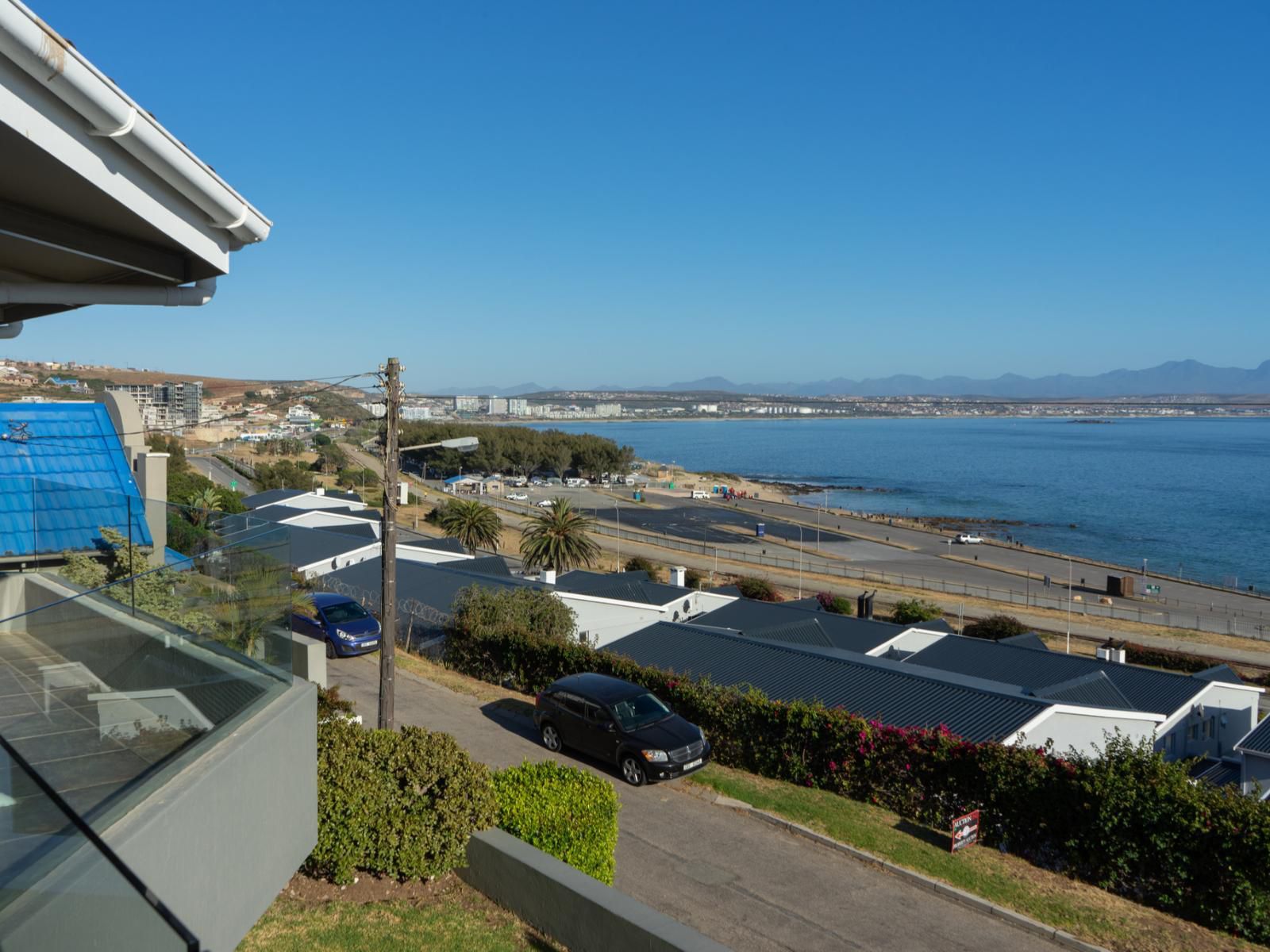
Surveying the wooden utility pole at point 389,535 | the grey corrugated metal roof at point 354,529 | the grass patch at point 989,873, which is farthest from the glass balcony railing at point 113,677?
the grey corrugated metal roof at point 354,529

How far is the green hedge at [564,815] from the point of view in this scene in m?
9.05

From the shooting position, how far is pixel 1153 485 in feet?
481

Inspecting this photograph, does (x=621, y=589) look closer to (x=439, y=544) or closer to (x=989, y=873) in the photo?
(x=439, y=544)

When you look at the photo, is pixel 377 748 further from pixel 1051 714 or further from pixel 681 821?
pixel 1051 714

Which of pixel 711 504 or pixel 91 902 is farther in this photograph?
pixel 711 504

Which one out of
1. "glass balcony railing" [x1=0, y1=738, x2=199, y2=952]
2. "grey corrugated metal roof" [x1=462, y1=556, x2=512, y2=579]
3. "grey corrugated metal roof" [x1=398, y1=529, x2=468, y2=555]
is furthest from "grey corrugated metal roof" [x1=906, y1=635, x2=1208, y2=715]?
"glass balcony railing" [x1=0, y1=738, x2=199, y2=952]

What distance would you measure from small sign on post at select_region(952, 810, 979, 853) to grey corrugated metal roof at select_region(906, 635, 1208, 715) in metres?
9.19

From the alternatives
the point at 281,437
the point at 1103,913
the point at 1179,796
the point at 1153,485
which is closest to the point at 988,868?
the point at 1103,913

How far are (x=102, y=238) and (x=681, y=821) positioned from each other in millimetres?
10744

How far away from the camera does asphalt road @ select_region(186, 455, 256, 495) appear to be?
71.0 m

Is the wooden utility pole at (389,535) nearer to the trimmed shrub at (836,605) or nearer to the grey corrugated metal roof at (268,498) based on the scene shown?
the trimmed shrub at (836,605)

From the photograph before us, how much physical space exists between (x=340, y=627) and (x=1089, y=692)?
57.5 feet

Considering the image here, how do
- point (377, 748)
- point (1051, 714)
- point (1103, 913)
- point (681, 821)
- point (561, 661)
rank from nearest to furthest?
point (377, 748), point (1103, 913), point (681, 821), point (1051, 714), point (561, 661)

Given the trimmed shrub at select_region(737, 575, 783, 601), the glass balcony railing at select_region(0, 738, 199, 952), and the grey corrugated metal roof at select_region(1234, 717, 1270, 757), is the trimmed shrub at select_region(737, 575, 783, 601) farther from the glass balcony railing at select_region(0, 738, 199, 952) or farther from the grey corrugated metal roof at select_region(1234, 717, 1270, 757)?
the glass balcony railing at select_region(0, 738, 199, 952)
